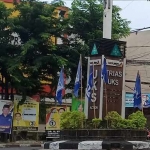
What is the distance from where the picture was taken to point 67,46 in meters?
23.5

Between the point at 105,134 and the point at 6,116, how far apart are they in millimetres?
12926

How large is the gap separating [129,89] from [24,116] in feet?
35.6

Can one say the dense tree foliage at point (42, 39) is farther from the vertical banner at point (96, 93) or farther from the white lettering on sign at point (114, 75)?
the white lettering on sign at point (114, 75)

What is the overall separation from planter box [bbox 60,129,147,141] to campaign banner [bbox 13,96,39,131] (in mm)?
12224

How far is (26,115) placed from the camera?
898 inches

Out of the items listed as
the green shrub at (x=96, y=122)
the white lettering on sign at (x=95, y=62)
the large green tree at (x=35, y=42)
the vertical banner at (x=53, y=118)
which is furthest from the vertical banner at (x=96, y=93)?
the vertical banner at (x=53, y=118)

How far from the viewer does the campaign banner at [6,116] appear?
22.2m

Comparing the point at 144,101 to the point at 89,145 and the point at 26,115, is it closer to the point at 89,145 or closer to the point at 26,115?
the point at 26,115

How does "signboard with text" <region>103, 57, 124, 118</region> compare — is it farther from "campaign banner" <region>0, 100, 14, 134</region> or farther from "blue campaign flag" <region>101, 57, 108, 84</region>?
"campaign banner" <region>0, 100, 14, 134</region>

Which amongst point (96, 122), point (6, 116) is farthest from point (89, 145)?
point (6, 116)

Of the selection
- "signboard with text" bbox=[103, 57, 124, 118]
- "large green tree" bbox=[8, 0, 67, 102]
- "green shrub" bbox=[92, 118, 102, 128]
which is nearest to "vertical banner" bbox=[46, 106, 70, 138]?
"large green tree" bbox=[8, 0, 67, 102]

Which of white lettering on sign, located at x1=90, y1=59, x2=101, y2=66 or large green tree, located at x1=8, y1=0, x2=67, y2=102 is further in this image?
large green tree, located at x1=8, y1=0, x2=67, y2=102

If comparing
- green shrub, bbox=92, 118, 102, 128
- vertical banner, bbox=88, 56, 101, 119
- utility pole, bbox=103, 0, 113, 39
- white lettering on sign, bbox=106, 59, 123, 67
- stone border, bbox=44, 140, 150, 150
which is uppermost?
utility pole, bbox=103, 0, 113, 39

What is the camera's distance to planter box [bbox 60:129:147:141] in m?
10.2
